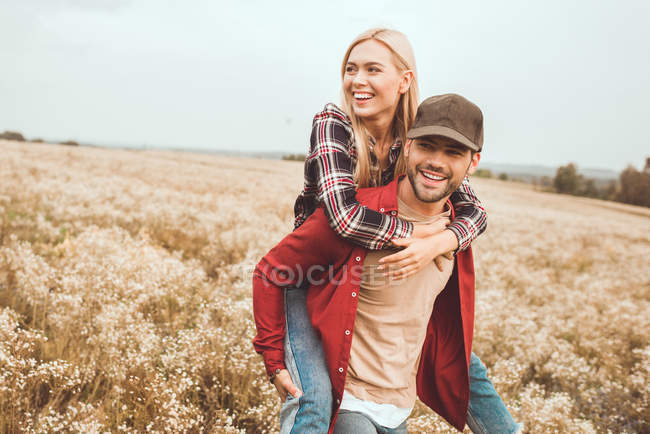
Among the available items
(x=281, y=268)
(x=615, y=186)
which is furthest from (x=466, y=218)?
(x=615, y=186)

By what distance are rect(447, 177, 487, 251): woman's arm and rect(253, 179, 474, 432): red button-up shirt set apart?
5.8 inches

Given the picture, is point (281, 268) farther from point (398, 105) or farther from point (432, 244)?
point (398, 105)

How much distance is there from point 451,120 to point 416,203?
1.94 feet

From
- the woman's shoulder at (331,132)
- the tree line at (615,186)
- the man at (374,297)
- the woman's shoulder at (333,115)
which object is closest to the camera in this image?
the man at (374,297)

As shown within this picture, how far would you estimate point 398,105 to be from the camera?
316 cm

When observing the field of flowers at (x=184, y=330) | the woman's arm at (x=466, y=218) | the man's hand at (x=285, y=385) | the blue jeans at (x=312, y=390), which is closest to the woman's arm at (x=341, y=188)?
the woman's arm at (x=466, y=218)

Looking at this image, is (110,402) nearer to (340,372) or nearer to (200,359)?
(200,359)

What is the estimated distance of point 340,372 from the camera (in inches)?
85.6

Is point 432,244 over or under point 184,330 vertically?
over

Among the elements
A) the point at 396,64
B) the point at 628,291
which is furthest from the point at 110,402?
the point at 628,291

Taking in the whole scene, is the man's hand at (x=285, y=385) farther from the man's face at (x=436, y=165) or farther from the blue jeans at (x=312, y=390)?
the man's face at (x=436, y=165)

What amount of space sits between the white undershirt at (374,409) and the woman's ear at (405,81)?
2169 mm

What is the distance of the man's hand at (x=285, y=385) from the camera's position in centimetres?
218

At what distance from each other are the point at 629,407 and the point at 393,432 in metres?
3.81
